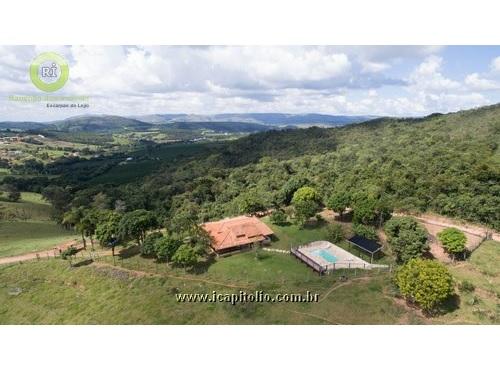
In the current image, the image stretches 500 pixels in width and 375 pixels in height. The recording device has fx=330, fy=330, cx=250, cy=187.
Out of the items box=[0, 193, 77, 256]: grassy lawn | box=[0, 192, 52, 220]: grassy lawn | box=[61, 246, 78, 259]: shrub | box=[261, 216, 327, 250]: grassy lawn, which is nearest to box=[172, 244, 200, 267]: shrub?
box=[261, 216, 327, 250]: grassy lawn

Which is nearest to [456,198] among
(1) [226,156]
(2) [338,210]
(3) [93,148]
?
(2) [338,210]

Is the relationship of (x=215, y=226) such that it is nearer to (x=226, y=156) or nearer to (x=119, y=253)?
(x=119, y=253)

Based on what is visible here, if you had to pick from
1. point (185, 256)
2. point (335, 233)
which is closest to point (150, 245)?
point (185, 256)

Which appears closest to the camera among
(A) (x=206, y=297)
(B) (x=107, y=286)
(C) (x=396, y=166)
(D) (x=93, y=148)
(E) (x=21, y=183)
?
(A) (x=206, y=297)

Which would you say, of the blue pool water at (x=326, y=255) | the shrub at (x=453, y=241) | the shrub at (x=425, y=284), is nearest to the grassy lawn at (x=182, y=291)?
the shrub at (x=425, y=284)

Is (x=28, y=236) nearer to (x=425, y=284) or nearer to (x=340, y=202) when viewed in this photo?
(x=340, y=202)

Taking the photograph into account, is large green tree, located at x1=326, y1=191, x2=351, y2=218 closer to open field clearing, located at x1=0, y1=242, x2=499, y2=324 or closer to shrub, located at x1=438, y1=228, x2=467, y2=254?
open field clearing, located at x1=0, y1=242, x2=499, y2=324
